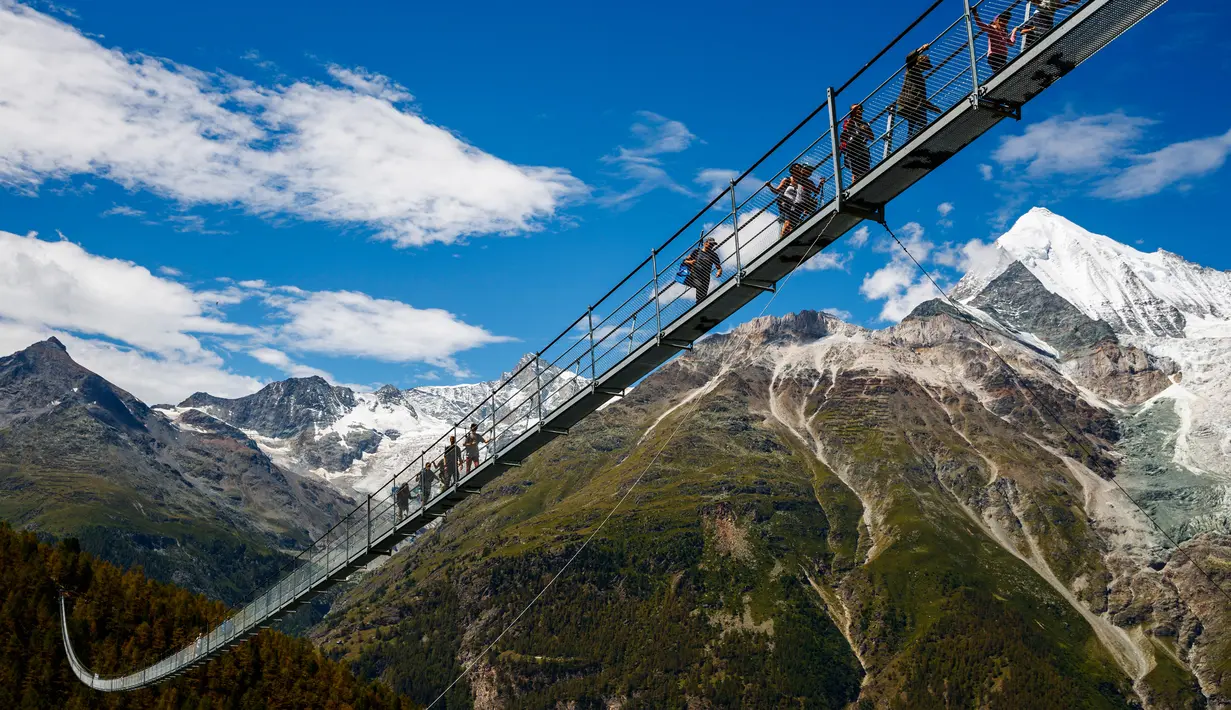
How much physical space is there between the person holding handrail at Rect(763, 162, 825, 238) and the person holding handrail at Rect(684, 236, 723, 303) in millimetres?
2897

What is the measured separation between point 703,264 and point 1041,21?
38.8 ft

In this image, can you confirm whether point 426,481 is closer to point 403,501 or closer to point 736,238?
point 403,501

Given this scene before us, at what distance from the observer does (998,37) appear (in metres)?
26.9

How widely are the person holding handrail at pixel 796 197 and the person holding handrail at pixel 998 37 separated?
5.31 meters

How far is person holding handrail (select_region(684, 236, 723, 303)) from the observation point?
33625 mm

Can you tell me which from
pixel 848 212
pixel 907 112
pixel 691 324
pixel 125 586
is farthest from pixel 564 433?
pixel 125 586

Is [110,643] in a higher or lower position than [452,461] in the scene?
lower

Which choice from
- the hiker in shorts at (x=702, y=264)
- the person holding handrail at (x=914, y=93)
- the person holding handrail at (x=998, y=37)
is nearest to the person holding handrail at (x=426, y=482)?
the hiker in shorts at (x=702, y=264)

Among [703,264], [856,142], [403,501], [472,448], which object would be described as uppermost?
[856,142]

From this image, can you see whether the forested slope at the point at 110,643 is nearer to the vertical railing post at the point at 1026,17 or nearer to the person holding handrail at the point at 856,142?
the person holding handrail at the point at 856,142

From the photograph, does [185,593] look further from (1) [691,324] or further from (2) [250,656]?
(1) [691,324]

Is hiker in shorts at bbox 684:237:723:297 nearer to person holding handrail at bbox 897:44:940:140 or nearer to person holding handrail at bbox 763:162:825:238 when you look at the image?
person holding handrail at bbox 763:162:825:238

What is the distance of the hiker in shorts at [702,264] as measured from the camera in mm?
33625

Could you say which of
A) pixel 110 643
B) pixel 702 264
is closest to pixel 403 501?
pixel 702 264
